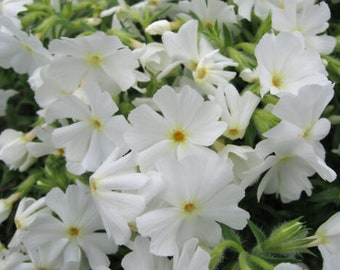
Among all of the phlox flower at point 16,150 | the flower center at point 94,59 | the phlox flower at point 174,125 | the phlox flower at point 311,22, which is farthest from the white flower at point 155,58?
the phlox flower at point 16,150

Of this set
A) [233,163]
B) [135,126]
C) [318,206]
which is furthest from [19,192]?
[318,206]

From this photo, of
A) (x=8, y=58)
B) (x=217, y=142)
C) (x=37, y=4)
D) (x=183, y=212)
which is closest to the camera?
(x=183, y=212)

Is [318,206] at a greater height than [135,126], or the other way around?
[135,126]

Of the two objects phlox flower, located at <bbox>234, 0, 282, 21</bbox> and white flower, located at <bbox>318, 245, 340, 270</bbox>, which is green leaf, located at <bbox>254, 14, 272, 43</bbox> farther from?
white flower, located at <bbox>318, 245, 340, 270</bbox>

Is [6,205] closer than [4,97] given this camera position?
Yes

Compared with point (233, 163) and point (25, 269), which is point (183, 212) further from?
point (25, 269)

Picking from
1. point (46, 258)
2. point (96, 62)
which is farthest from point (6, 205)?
point (96, 62)

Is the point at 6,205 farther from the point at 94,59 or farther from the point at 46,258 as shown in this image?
the point at 94,59
